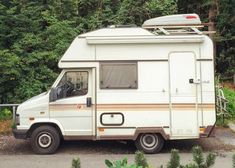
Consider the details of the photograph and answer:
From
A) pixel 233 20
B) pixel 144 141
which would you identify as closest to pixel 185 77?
pixel 144 141

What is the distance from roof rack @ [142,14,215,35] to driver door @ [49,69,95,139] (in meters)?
2.07

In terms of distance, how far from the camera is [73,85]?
11.2 meters

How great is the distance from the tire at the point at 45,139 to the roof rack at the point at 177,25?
3616 millimetres

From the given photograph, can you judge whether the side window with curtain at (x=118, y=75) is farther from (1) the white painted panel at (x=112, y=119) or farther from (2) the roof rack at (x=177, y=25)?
(2) the roof rack at (x=177, y=25)

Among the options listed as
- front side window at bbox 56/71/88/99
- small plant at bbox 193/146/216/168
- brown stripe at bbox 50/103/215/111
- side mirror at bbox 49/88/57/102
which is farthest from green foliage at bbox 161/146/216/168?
side mirror at bbox 49/88/57/102

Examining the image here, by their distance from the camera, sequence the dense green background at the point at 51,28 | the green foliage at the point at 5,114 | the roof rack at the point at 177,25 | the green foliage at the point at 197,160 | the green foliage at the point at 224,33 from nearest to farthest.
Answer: the green foliage at the point at 197,160 → the roof rack at the point at 177,25 → the green foliage at the point at 5,114 → the dense green background at the point at 51,28 → the green foliage at the point at 224,33

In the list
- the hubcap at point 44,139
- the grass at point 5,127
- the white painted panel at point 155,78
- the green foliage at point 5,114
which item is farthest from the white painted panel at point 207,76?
the green foliage at point 5,114

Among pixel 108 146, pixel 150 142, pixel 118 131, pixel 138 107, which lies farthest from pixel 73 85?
pixel 150 142

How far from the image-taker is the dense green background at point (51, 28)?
16.4 metres

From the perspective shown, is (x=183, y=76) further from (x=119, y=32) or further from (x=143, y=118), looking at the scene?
(x=119, y=32)

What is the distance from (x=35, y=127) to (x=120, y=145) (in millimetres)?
2404

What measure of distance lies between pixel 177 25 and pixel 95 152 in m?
3.86

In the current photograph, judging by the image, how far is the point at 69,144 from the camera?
40.3 ft

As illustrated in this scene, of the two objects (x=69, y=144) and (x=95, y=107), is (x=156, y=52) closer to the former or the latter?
(x=95, y=107)
